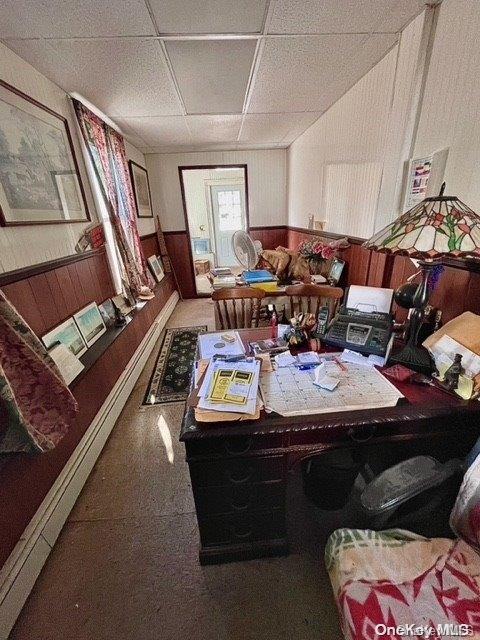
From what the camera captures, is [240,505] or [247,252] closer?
[240,505]

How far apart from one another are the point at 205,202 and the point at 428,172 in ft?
17.7

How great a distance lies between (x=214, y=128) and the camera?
2926mm

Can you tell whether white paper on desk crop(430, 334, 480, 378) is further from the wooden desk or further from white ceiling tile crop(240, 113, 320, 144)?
white ceiling tile crop(240, 113, 320, 144)

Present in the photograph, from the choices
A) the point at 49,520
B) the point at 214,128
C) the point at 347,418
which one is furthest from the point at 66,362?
the point at 214,128

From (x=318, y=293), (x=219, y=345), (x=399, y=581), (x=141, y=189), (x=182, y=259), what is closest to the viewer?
(x=399, y=581)

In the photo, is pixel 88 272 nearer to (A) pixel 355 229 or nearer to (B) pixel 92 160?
(B) pixel 92 160

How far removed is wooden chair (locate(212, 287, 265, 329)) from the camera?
5.94 ft

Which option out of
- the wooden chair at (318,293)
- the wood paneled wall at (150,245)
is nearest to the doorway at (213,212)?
the wood paneled wall at (150,245)

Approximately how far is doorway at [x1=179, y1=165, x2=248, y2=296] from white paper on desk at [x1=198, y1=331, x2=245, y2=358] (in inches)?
166

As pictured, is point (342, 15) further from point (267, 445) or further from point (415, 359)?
point (267, 445)

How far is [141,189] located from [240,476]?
3.85 metres

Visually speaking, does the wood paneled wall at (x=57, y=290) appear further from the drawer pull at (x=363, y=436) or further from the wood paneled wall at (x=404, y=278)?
the wood paneled wall at (x=404, y=278)

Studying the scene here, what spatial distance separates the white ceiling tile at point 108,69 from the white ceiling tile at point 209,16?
211 mm

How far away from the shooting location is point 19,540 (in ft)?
3.45
